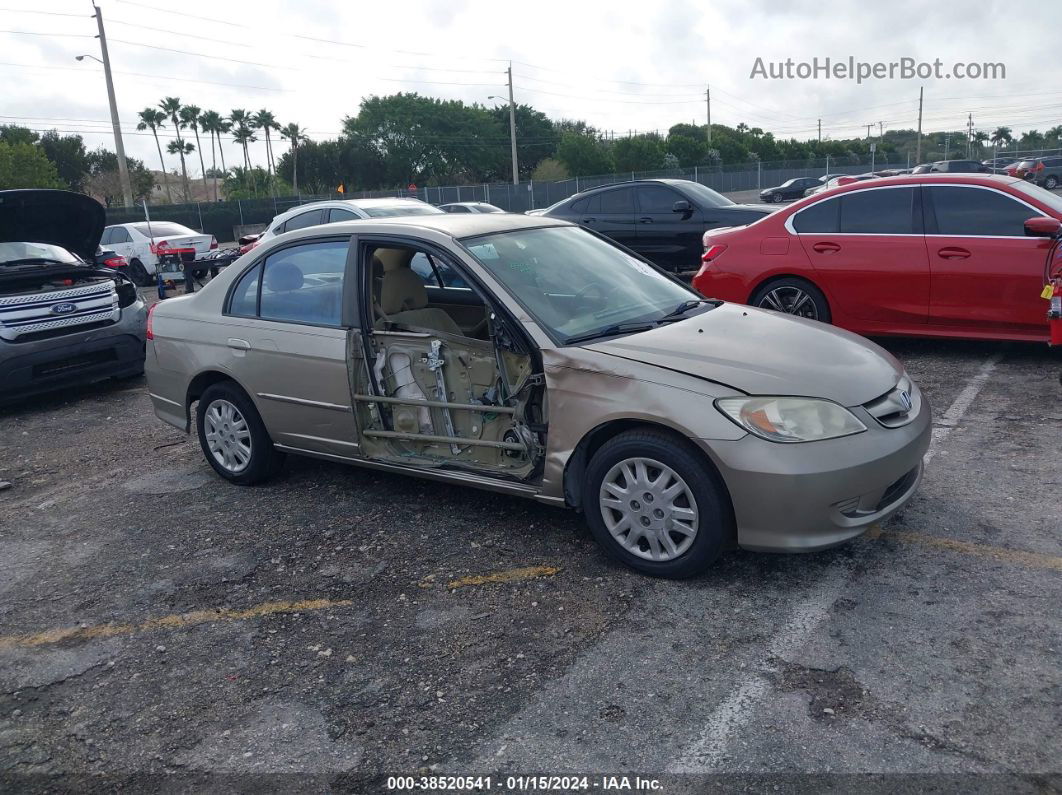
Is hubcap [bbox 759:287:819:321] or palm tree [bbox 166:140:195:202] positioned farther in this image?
Result: palm tree [bbox 166:140:195:202]

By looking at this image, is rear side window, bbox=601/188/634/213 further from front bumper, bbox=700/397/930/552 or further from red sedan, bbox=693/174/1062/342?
front bumper, bbox=700/397/930/552

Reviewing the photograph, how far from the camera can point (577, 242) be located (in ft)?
17.5

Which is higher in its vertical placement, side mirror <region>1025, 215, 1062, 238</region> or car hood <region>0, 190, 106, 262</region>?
car hood <region>0, 190, 106, 262</region>

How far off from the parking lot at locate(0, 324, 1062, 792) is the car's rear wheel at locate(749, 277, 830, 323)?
2.80 meters

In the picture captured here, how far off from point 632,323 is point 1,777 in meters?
3.20

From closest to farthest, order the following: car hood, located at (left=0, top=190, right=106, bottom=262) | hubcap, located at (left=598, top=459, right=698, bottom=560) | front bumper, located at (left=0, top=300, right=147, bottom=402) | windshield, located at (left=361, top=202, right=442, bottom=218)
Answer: hubcap, located at (left=598, top=459, right=698, bottom=560)
front bumper, located at (left=0, top=300, right=147, bottom=402)
car hood, located at (left=0, top=190, right=106, bottom=262)
windshield, located at (left=361, top=202, right=442, bottom=218)

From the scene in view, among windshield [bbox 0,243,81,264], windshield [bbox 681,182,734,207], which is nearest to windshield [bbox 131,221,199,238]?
windshield [bbox 0,243,81,264]

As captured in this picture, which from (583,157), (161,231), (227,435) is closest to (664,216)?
(227,435)

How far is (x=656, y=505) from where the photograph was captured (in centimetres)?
395

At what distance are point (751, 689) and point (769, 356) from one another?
1.55m

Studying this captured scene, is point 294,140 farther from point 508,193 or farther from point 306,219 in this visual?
point 306,219

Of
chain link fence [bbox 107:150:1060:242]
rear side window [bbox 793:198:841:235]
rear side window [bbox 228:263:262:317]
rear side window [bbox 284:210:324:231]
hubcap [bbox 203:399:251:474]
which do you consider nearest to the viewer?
rear side window [bbox 228:263:262:317]

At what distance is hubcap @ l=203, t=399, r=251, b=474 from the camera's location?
5656mm

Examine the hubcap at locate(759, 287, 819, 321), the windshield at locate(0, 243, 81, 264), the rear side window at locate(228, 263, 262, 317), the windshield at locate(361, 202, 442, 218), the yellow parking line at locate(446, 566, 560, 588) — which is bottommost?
the yellow parking line at locate(446, 566, 560, 588)
